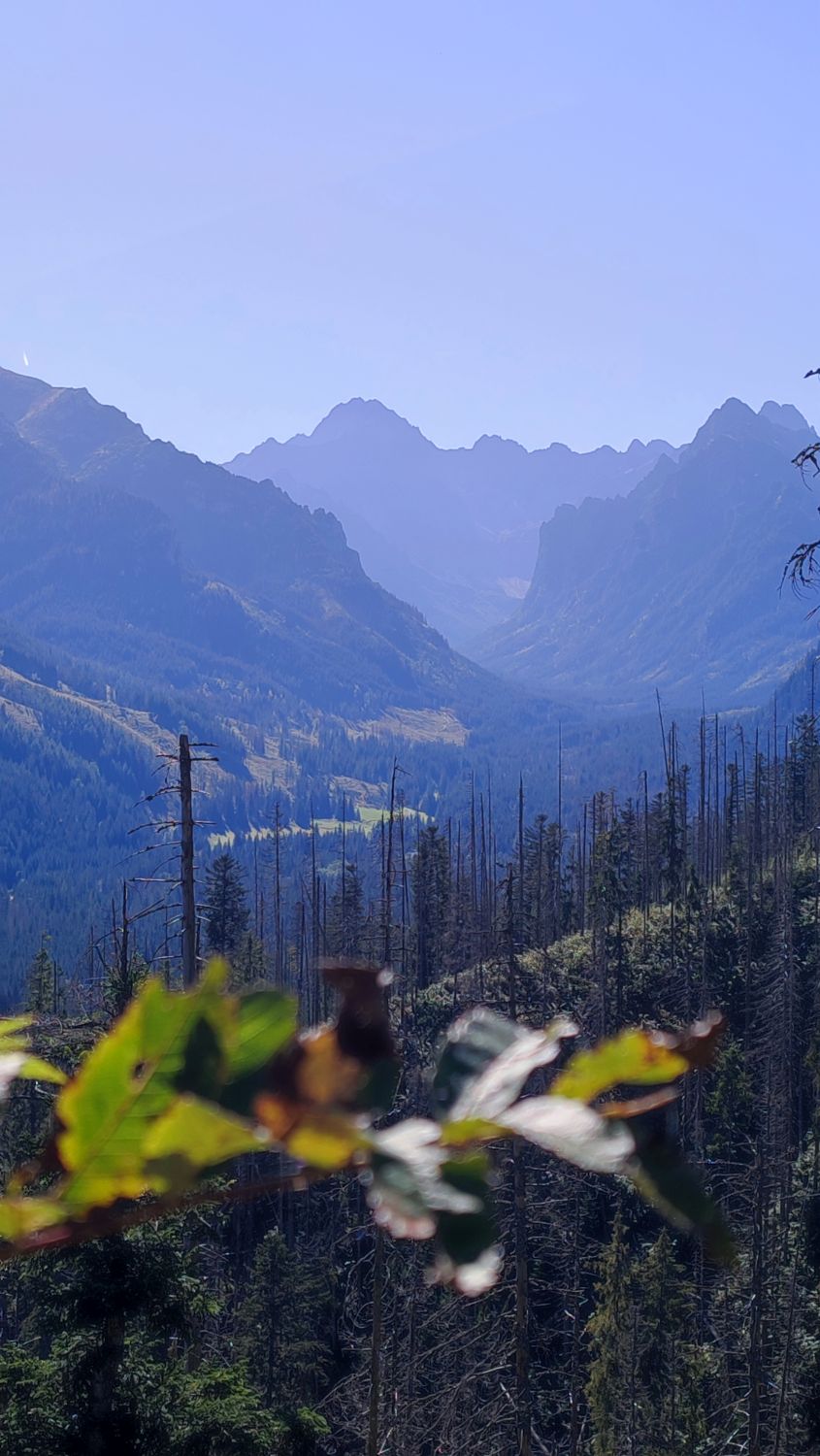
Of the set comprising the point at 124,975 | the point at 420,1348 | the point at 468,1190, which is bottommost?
the point at 420,1348

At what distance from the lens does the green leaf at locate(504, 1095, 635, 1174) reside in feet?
1.30

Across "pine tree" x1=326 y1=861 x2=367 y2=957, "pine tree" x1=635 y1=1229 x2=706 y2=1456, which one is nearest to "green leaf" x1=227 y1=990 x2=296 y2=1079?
"pine tree" x1=635 y1=1229 x2=706 y2=1456

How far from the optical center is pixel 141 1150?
0.39 m

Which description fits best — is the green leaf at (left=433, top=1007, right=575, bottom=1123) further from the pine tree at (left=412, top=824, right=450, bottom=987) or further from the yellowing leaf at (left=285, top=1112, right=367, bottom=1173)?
the pine tree at (left=412, top=824, right=450, bottom=987)

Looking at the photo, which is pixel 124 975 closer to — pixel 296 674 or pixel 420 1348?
pixel 420 1348

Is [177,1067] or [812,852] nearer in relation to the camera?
[177,1067]

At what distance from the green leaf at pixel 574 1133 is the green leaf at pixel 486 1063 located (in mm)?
15

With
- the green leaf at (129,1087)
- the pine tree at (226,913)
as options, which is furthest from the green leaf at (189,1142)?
the pine tree at (226,913)

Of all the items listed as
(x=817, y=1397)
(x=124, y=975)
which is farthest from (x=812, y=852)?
(x=124, y=975)

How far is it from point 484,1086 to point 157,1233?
27.6 feet

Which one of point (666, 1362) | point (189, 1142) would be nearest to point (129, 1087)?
point (189, 1142)

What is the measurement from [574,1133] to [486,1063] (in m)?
0.06

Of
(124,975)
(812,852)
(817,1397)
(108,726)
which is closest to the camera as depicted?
(124,975)

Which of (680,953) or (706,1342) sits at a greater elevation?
(680,953)
